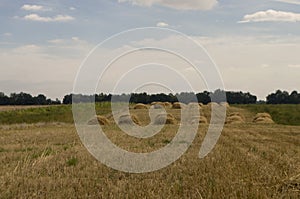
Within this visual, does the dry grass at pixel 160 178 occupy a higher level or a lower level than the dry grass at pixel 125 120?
lower

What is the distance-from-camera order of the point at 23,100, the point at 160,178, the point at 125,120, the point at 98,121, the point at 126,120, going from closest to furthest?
the point at 160,178 < the point at 126,120 < the point at 125,120 < the point at 98,121 < the point at 23,100

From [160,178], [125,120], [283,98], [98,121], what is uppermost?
[283,98]

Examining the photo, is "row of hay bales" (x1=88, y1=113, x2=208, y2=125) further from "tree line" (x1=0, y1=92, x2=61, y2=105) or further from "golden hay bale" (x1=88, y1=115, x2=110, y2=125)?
"tree line" (x1=0, y1=92, x2=61, y2=105)

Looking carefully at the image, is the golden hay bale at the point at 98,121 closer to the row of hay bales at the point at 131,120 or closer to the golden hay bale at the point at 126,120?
the row of hay bales at the point at 131,120

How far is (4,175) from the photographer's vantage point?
8.95m

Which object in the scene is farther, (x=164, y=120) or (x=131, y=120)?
(x=164, y=120)

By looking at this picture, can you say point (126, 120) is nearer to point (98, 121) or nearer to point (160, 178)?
point (98, 121)

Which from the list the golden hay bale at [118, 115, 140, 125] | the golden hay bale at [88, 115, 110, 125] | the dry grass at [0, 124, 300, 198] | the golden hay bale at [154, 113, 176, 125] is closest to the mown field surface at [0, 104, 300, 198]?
the dry grass at [0, 124, 300, 198]

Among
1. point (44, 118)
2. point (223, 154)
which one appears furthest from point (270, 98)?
point (223, 154)

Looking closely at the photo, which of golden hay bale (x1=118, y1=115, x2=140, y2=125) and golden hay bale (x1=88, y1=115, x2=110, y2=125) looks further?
golden hay bale (x1=88, y1=115, x2=110, y2=125)

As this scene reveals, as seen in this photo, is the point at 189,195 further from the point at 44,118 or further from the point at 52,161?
the point at 44,118

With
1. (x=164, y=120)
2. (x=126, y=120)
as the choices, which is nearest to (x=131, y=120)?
(x=126, y=120)

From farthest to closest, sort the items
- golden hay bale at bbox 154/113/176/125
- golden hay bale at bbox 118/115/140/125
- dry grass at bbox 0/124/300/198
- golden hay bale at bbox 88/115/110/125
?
1. golden hay bale at bbox 154/113/176/125
2. golden hay bale at bbox 88/115/110/125
3. golden hay bale at bbox 118/115/140/125
4. dry grass at bbox 0/124/300/198

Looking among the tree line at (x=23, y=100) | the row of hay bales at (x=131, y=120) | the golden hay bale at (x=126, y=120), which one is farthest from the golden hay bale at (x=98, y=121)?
the tree line at (x=23, y=100)
